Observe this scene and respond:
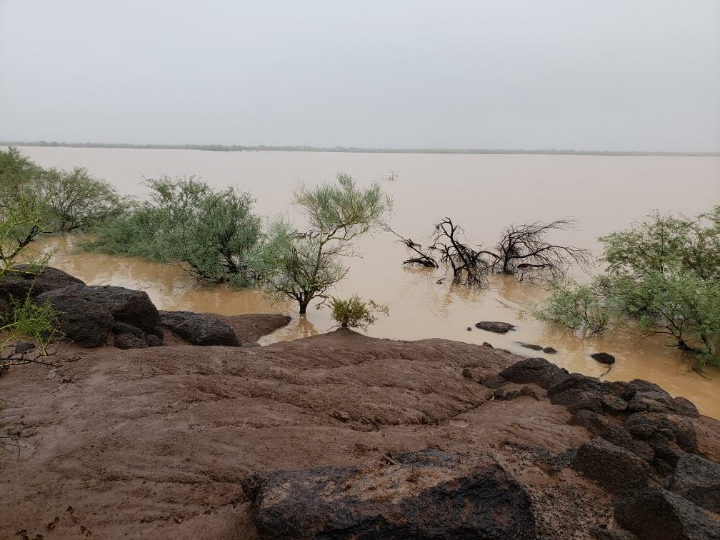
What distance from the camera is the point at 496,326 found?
40.5 ft

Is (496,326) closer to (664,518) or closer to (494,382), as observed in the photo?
(494,382)

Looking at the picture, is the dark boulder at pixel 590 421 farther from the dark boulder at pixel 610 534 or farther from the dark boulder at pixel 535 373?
the dark boulder at pixel 610 534

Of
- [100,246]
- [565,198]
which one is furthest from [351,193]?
[565,198]

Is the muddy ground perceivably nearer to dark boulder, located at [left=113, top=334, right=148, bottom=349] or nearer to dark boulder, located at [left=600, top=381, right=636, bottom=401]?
dark boulder, located at [left=113, top=334, right=148, bottom=349]

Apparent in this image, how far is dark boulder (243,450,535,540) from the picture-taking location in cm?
294

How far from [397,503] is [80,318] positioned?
6343 millimetres

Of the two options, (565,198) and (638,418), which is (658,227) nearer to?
(638,418)

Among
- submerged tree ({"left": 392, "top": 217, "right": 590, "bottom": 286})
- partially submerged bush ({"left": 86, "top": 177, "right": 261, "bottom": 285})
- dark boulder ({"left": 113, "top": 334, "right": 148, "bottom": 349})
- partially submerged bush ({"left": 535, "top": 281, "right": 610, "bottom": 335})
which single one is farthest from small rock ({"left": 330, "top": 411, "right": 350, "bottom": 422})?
submerged tree ({"left": 392, "top": 217, "right": 590, "bottom": 286})

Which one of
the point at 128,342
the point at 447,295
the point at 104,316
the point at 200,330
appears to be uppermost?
the point at 104,316

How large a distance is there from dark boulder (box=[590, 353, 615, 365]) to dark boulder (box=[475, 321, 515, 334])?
2.27 meters

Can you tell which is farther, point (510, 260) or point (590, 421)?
point (510, 260)

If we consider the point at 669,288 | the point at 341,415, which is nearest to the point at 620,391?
the point at 341,415

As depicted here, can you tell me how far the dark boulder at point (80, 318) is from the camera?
7094 millimetres

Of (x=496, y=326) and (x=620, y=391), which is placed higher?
(x=620, y=391)
